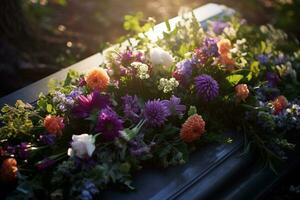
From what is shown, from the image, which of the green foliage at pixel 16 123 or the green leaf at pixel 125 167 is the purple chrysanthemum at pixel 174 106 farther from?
the green foliage at pixel 16 123

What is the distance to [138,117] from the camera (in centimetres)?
221

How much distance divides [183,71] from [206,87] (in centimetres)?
17

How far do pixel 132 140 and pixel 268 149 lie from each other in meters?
0.77

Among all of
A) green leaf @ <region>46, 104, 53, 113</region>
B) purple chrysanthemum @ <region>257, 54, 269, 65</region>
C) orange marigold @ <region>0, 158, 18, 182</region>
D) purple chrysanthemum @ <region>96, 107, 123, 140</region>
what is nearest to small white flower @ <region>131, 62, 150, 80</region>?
purple chrysanthemum @ <region>96, 107, 123, 140</region>

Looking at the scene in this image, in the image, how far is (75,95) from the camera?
2.23 meters

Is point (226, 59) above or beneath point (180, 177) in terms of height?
above

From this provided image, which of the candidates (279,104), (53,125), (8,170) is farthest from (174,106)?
(8,170)

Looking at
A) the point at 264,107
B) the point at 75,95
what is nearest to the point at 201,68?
the point at 264,107

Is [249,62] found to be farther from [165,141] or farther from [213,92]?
[165,141]

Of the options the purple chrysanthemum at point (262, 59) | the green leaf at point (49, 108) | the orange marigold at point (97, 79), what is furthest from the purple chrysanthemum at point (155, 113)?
the purple chrysanthemum at point (262, 59)

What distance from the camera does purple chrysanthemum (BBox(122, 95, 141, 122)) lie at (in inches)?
86.5

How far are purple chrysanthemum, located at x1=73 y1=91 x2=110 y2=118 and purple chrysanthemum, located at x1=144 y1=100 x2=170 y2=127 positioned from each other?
19 cm

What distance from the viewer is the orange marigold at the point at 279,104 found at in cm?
259

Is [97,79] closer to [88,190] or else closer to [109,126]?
[109,126]
